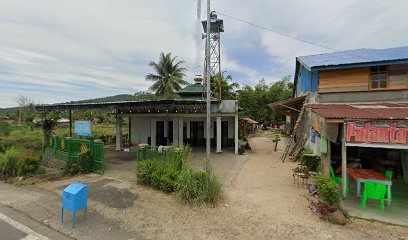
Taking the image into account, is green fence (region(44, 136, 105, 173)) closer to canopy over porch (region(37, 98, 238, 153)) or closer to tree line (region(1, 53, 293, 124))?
canopy over porch (region(37, 98, 238, 153))

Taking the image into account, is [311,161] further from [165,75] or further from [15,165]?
[165,75]

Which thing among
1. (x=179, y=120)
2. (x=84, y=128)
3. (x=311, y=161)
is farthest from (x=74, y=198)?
(x=179, y=120)

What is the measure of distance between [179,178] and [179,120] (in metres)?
8.99

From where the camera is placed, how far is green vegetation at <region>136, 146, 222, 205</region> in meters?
6.41

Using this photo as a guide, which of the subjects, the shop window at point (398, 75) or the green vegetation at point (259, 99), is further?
the green vegetation at point (259, 99)

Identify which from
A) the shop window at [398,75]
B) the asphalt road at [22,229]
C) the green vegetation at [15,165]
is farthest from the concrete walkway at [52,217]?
the shop window at [398,75]

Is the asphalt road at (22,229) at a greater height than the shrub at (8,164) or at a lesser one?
lesser

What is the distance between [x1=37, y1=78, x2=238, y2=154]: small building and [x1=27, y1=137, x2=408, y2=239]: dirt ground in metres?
5.96

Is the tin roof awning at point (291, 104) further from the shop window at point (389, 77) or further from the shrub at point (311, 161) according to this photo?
the shop window at point (389, 77)

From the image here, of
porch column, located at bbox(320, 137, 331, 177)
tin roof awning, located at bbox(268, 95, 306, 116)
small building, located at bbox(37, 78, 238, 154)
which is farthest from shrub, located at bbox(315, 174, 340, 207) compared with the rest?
small building, located at bbox(37, 78, 238, 154)

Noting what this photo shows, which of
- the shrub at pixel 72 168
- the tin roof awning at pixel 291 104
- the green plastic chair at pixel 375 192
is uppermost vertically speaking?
the tin roof awning at pixel 291 104

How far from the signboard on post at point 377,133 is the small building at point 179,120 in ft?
26.0

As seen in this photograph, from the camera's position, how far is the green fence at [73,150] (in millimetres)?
9789

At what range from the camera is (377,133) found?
18.9ft
